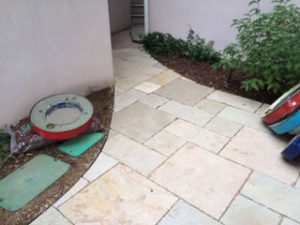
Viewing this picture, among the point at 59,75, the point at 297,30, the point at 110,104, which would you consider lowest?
the point at 110,104

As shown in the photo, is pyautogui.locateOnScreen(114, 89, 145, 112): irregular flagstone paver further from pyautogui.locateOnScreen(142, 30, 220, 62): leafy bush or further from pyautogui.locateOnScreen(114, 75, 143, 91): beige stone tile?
pyautogui.locateOnScreen(142, 30, 220, 62): leafy bush

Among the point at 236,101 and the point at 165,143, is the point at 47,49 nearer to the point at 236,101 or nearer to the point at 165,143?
the point at 165,143

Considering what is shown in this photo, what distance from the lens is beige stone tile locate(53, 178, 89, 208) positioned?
68.1 inches

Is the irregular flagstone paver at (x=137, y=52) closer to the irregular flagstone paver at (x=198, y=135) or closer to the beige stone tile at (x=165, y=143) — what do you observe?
the irregular flagstone paver at (x=198, y=135)

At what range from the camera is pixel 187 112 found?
2697 millimetres

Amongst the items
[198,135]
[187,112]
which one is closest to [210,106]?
[187,112]

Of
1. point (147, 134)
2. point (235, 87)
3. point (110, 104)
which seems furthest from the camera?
point (235, 87)

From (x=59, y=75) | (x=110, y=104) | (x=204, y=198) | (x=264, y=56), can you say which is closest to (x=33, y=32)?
(x=59, y=75)

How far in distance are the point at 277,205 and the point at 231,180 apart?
0.33m

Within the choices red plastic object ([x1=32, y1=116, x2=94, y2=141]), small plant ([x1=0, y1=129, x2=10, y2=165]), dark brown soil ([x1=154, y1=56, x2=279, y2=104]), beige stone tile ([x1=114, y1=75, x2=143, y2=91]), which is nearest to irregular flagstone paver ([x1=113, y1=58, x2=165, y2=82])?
beige stone tile ([x1=114, y1=75, x2=143, y2=91])

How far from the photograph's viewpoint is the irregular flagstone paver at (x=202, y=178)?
173cm

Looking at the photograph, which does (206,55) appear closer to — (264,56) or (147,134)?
(264,56)

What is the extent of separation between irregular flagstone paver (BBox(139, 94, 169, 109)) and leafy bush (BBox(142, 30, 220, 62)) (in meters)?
1.23

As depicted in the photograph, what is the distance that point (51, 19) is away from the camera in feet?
7.57
